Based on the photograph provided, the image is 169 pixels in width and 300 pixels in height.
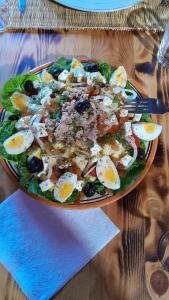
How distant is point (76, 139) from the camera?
39.2 inches

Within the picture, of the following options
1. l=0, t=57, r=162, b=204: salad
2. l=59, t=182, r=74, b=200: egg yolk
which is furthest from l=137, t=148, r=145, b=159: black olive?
l=59, t=182, r=74, b=200: egg yolk

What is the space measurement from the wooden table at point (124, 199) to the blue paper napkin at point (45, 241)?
0.10 feet

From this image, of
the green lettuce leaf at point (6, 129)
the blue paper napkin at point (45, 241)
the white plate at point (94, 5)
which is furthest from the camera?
the white plate at point (94, 5)

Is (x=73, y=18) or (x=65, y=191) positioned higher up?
(x=73, y=18)

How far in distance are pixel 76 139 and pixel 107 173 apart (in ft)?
0.44

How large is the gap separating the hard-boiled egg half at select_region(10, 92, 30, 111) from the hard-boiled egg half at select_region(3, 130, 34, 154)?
10 cm

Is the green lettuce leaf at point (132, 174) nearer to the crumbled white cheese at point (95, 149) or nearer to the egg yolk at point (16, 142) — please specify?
the crumbled white cheese at point (95, 149)

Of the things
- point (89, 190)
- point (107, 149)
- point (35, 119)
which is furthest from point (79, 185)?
point (35, 119)

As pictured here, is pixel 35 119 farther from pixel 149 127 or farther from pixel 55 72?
pixel 149 127

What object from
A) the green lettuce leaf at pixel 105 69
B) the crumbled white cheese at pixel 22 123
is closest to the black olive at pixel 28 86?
the crumbled white cheese at pixel 22 123

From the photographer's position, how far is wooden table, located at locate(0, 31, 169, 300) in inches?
38.3

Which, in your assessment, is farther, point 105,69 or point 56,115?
point 105,69

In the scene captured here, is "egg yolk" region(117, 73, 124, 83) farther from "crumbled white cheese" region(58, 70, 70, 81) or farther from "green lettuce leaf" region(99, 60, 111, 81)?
"crumbled white cheese" region(58, 70, 70, 81)

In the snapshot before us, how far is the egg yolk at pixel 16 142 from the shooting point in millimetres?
1032
